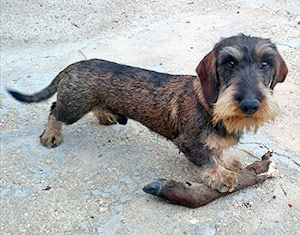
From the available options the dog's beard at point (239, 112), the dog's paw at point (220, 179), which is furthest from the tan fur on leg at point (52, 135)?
the dog's beard at point (239, 112)

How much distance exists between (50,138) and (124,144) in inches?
32.0

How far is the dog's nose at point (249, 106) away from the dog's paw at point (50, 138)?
2.33 metres

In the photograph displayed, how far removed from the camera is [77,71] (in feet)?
14.4

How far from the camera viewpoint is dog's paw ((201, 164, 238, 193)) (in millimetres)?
3580

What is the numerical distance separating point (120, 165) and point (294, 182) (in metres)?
1.68

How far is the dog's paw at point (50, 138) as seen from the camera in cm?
458

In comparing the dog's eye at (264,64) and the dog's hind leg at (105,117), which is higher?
the dog's eye at (264,64)

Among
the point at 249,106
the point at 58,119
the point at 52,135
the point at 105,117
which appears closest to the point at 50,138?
the point at 52,135

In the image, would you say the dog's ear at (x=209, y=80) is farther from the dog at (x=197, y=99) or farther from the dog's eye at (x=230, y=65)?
the dog's eye at (x=230, y=65)

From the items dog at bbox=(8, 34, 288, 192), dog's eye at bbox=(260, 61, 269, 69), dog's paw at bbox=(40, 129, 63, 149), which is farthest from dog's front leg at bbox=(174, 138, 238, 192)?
dog's paw at bbox=(40, 129, 63, 149)

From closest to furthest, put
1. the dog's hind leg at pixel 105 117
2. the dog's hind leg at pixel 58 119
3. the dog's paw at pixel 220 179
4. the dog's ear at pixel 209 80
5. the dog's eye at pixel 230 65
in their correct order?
the dog's eye at pixel 230 65, the dog's ear at pixel 209 80, the dog's paw at pixel 220 179, the dog's hind leg at pixel 58 119, the dog's hind leg at pixel 105 117

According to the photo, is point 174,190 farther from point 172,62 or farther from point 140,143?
point 172,62

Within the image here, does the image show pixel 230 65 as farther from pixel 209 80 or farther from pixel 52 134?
pixel 52 134

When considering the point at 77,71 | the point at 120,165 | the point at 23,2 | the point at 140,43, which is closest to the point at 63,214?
the point at 120,165
